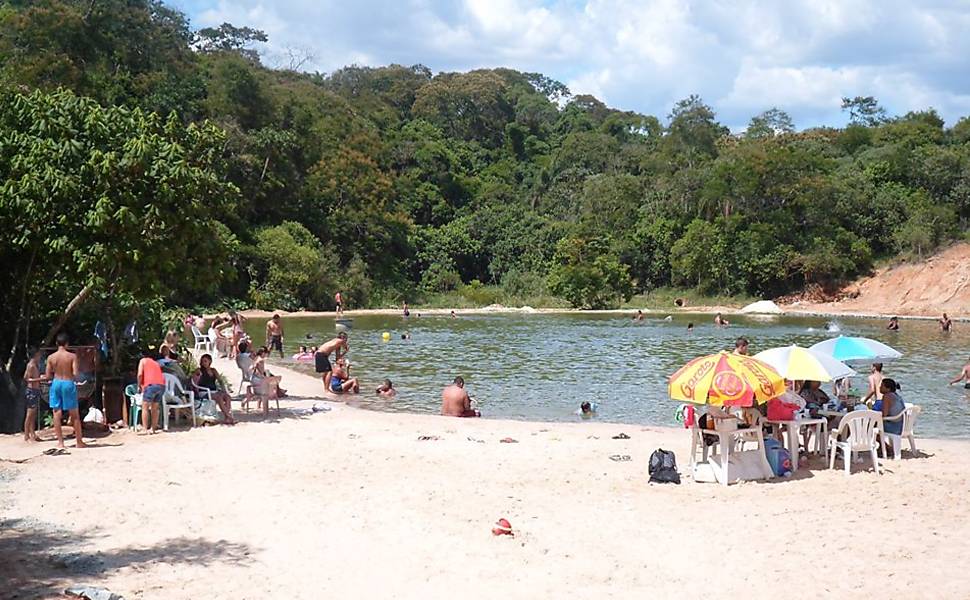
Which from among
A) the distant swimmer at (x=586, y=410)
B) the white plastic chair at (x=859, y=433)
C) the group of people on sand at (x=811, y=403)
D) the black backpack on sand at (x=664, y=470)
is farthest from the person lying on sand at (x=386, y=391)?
the white plastic chair at (x=859, y=433)

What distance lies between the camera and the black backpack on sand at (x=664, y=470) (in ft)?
32.4

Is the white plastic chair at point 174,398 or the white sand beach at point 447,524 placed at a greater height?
the white plastic chair at point 174,398

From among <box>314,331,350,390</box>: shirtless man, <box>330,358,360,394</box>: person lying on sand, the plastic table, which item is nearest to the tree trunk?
<box>330,358,360,394</box>: person lying on sand

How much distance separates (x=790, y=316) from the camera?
49969 mm

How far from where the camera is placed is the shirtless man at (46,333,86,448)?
10742 millimetres

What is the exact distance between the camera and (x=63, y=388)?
10.8 m

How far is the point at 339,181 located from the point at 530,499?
5452 cm

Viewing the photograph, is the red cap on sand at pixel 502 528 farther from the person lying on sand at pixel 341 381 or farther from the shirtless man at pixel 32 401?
the person lying on sand at pixel 341 381

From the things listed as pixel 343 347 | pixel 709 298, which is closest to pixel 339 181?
pixel 709 298

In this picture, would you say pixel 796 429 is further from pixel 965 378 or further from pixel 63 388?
A: pixel 965 378

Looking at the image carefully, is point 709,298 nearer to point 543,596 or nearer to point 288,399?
point 288,399

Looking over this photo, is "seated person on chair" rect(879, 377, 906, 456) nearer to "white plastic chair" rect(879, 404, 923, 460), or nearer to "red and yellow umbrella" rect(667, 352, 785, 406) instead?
"white plastic chair" rect(879, 404, 923, 460)

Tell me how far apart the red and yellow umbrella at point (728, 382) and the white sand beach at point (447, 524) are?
1.03 m

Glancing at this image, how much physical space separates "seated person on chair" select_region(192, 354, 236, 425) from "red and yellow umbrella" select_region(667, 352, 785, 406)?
7116 millimetres
